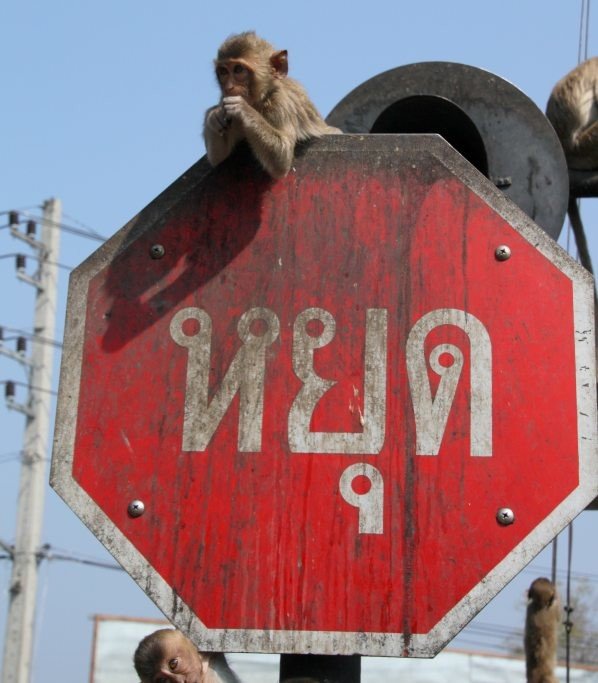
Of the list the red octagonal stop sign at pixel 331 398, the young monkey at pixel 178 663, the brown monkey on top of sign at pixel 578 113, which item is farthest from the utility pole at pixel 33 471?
the red octagonal stop sign at pixel 331 398

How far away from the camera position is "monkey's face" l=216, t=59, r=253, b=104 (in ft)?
10.5

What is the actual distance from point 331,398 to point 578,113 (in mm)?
5195

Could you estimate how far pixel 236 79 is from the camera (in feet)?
10.6

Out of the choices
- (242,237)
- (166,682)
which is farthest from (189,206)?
(166,682)

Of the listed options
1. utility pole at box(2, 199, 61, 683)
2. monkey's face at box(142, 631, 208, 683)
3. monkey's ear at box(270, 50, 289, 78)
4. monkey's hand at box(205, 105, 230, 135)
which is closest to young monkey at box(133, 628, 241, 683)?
monkey's face at box(142, 631, 208, 683)

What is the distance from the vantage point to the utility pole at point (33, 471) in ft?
49.6

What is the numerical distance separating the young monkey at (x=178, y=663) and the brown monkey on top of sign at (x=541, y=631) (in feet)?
6.26

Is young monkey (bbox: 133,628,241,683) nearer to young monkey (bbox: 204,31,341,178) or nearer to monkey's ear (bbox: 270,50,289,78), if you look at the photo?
young monkey (bbox: 204,31,341,178)

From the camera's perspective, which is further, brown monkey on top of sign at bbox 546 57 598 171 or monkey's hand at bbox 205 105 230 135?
brown monkey on top of sign at bbox 546 57 598 171

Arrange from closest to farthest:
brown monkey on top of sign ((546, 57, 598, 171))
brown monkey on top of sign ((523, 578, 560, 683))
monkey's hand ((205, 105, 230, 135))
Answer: monkey's hand ((205, 105, 230, 135)), brown monkey on top of sign ((523, 578, 560, 683)), brown monkey on top of sign ((546, 57, 598, 171))

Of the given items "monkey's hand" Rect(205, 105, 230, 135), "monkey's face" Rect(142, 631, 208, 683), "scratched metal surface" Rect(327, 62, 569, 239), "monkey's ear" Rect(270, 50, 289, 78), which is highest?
"monkey's ear" Rect(270, 50, 289, 78)

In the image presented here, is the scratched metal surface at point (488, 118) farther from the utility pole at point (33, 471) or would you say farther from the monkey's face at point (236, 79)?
the utility pole at point (33, 471)

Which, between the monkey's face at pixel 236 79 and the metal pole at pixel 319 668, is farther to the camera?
the monkey's face at pixel 236 79

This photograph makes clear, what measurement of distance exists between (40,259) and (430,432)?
646 inches
